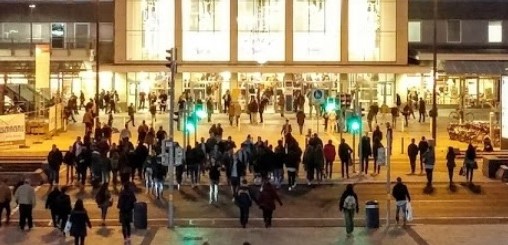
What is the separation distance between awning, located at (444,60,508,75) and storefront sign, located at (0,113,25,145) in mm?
28483

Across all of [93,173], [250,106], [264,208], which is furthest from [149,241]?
[250,106]

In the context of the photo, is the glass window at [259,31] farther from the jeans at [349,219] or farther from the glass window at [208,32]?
the jeans at [349,219]

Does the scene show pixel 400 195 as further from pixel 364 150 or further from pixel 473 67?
pixel 473 67

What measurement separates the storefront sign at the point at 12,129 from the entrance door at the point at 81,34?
28683 mm

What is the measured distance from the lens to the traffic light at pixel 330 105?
52062 mm

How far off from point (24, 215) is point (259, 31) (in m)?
43.9

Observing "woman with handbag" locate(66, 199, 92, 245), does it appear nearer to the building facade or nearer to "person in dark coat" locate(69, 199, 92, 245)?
"person in dark coat" locate(69, 199, 92, 245)

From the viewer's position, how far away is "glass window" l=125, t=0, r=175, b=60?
69875mm

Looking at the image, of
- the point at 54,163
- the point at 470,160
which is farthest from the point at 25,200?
the point at 470,160

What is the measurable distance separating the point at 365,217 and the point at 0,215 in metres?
10.1

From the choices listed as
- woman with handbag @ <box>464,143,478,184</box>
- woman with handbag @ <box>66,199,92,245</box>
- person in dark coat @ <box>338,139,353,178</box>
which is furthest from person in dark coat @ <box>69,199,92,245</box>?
woman with handbag @ <box>464,143,478,184</box>

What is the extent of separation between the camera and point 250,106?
5897 centimetres

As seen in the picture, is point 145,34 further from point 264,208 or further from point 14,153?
point 264,208

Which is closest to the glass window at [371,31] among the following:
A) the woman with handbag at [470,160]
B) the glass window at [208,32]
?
the glass window at [208,32]
